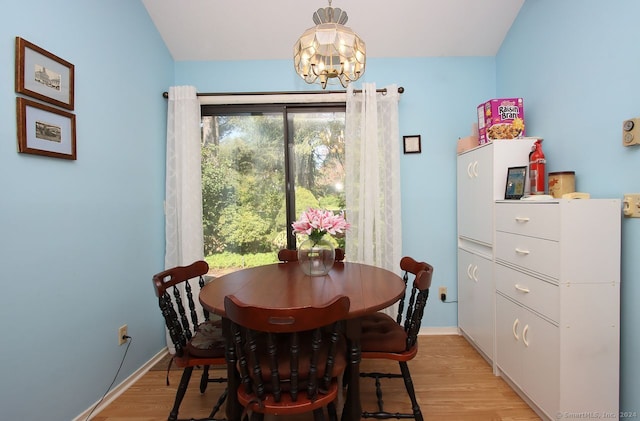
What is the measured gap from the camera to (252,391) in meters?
1.15

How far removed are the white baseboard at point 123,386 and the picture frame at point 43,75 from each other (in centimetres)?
173

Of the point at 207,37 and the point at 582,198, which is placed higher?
the point at 207,37

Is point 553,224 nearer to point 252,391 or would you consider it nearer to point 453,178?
point 453,178

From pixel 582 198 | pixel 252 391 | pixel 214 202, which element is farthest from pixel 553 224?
pixel 214 202

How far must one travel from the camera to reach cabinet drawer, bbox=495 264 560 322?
153 cm

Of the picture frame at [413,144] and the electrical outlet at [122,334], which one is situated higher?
the picture frame at [413,144]

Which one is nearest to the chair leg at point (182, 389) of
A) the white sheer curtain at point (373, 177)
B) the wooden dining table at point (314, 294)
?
the wooden dining table at point (314, 294)

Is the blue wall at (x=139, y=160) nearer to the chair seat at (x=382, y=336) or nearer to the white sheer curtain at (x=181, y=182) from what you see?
the white sheer curtain at (x=181, y=182)

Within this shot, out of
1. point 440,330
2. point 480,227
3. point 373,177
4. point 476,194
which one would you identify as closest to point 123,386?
point 373,177

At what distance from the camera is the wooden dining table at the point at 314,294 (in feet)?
4.20

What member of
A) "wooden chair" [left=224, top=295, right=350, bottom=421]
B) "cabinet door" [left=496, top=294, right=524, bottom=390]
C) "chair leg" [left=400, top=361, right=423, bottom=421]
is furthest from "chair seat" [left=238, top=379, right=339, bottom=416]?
"cabinet door" [left=496, top=294, right=524, bottom=390]

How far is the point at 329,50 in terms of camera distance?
4.72 ft

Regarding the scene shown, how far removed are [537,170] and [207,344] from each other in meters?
2.22

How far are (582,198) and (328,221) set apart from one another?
133 cm
